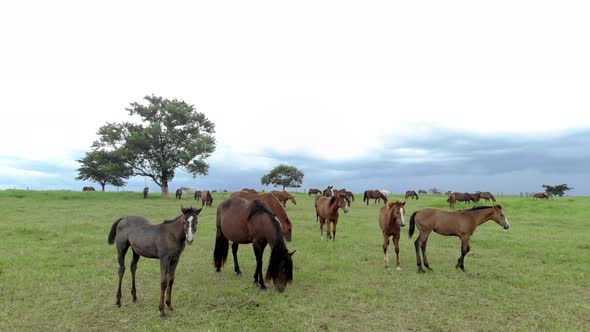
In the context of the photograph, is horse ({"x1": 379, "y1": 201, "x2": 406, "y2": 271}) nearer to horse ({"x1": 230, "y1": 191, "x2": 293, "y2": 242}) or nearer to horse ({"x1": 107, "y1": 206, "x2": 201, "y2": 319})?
horse ({"x1": 230, "y1": 191, "x2": 293, "y2": 242})

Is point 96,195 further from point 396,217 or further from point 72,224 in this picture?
point 396,217

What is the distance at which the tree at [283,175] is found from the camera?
8246 centimetres

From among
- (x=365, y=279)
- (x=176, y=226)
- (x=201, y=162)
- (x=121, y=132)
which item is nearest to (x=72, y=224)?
(x=176, y=226)

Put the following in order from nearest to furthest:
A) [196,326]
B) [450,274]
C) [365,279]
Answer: [196,326], [365,279], [450,274]

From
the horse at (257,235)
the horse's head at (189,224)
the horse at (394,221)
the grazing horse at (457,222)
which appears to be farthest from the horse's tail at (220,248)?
the grazing horse at (457,222)

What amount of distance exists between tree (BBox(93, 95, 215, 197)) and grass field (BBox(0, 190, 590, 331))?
94.6ft

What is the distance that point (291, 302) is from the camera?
7.27m

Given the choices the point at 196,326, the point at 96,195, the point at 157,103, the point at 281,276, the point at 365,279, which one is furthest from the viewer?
the point at 157,103

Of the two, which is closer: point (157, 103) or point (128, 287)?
point (128, 287)

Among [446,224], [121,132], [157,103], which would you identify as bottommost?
[446,224]

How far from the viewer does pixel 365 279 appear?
30.1 ft

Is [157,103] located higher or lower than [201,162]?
higher

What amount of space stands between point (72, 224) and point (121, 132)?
29.1 m

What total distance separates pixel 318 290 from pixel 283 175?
2950 inches
